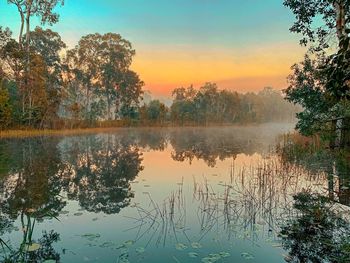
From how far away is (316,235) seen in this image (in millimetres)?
5422

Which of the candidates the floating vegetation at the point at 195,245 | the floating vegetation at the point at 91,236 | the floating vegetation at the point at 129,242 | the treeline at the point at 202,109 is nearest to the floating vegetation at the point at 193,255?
the floating vegetation at the point at 195,245

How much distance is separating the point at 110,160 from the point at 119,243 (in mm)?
10513

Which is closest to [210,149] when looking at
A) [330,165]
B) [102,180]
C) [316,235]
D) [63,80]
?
[330,165]

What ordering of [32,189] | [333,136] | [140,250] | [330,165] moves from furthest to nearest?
[333,136] < [330,165] < [32,189] < [140,250]

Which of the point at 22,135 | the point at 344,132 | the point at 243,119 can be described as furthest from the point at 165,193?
the point at 243,119

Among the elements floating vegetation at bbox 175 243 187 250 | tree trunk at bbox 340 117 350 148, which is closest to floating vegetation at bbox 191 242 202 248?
floating vegetation at bbox 175 243 187 250

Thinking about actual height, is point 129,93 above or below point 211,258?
above

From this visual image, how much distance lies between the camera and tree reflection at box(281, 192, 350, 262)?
182 inches

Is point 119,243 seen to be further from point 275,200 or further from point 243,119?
point 243,119

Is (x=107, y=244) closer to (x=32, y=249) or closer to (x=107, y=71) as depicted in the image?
(x=32, y=249)

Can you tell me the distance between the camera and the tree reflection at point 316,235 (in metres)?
4.62

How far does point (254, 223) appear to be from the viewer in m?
6.37

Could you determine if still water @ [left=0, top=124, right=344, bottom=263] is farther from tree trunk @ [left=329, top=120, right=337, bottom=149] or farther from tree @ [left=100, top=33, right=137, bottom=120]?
tree @ [left=100, top=33, right=137, bottom=120]

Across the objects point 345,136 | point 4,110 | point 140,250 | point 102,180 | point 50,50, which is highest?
point 50,50
